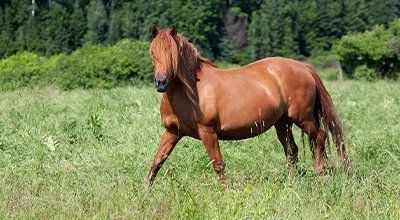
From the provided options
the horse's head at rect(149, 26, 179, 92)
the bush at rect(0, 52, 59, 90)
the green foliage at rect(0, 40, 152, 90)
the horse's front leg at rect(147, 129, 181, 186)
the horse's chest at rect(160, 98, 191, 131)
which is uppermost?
the horse's head at rect(149, 26, 179, 92)

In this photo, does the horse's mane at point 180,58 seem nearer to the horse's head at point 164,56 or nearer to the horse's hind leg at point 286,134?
the horse's head at point 164,56

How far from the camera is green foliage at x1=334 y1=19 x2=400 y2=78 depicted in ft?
112

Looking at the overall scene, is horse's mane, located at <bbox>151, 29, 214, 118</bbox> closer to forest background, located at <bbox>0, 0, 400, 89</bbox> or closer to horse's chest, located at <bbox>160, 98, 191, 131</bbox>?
A: horse's chest, located at <bbox>160, 98, 191, 131</bbox>

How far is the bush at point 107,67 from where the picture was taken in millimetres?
23625

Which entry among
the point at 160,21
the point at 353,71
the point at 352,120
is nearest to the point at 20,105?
the point at 352,120

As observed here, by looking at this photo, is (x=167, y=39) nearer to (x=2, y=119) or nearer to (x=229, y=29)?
(x=2, y=119)

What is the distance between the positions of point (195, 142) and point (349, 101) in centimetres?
614

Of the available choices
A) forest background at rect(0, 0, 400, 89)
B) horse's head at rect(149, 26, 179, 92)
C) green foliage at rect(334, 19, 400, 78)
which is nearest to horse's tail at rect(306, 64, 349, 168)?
horse's head at rect(149, 26, 179, 92)

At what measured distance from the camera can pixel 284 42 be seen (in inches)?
2904

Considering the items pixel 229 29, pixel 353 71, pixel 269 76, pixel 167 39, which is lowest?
pixel 229 29

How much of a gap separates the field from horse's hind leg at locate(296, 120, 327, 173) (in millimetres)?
168

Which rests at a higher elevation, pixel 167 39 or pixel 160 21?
pixel 167 39

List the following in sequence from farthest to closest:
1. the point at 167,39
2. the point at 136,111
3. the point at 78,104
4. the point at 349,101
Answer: the point at 349,101 < the point at 78,104 < the point at 136,111 < the point at 167,39

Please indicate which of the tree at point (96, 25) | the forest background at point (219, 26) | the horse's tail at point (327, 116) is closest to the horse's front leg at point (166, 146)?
the horse's tail at point (327, 116)
